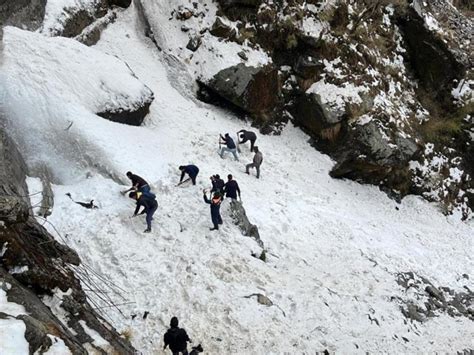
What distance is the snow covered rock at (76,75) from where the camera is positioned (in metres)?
15.2

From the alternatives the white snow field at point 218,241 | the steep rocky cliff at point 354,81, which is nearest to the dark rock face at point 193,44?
the steep rocky cliff at point 354,81

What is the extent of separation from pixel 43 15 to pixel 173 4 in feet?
23.2

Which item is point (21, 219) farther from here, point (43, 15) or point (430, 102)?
point (430, 102)

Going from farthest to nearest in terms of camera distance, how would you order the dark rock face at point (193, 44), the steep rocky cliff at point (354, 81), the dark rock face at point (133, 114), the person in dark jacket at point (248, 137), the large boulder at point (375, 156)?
the dark rock face at point (193, 44) < the steep rocky cliff at point (354, 81) < the large boulder at point (375, 156) < the person in dark jacket at point (248, 137) < the dark rock face at point (133, 114)

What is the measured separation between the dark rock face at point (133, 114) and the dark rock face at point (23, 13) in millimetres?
4277

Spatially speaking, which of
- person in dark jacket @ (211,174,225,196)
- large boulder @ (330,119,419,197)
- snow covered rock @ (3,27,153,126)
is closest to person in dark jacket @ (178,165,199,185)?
person in dark jacket @ (211,174,225,196)

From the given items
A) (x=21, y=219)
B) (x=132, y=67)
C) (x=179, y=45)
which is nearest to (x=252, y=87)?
(x=179, y=45)

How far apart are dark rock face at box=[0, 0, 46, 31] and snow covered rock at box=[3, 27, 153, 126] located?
679mm

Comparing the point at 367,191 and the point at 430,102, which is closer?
the point at 367,191

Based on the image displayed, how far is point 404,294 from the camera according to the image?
15.5 meters

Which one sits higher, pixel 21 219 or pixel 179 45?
pixel 179 45

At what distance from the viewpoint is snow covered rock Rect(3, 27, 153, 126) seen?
50.0ft

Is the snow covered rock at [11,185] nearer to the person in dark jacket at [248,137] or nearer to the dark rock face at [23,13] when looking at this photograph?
the dark rock face at [23,13]

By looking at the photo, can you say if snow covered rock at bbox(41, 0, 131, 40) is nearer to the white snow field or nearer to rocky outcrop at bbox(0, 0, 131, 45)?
rocky outcrop at bbox(0, 0, 131, 45)
